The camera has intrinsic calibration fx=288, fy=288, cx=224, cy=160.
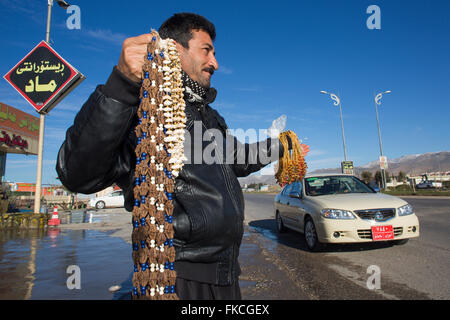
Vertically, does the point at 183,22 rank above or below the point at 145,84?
above

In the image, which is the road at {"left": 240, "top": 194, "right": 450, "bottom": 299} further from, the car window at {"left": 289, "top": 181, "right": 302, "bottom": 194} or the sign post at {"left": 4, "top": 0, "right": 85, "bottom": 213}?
the sign post at {"left": 4, "top": 0, "right": 85, "bottom": 213}

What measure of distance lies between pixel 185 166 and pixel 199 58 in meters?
0.60

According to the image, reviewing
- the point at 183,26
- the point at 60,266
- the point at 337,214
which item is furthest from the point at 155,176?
the point at 337,214

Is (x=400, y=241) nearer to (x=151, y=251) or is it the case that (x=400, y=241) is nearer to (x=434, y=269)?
(x=434, y=269)

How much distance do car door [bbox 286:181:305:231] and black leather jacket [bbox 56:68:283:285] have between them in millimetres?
5735

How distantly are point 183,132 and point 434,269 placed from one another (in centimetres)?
496

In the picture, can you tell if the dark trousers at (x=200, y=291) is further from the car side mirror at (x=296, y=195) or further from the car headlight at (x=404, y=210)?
the car side mirror at (x=296, y=195)

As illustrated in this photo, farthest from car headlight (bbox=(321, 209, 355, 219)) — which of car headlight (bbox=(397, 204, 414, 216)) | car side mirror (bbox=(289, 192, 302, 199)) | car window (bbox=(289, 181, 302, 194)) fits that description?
car window (bbox=(289, 181, 302, 194))

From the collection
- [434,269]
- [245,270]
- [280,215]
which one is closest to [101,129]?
[245,270]

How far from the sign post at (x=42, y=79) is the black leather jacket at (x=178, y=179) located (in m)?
11.6

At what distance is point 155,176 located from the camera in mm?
1116

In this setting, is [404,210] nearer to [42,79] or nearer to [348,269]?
[348,269]

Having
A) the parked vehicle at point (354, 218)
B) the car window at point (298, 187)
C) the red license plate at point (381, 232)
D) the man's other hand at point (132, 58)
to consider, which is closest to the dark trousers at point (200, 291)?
the man's other hand at point (132, 58)

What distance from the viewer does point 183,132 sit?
121cm
